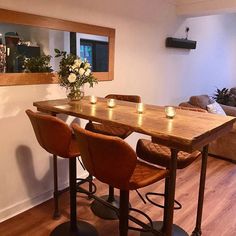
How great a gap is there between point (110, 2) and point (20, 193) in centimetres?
210

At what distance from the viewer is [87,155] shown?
1.42 meters

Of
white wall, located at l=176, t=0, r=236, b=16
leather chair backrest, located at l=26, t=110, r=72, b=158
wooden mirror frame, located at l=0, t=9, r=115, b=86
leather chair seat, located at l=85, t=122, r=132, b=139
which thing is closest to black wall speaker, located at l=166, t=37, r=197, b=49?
white wall, located at l=176, t=0, r=236, b=16

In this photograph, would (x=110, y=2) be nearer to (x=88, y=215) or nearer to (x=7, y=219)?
(x=88, y=215)

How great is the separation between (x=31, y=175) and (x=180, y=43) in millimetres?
2726

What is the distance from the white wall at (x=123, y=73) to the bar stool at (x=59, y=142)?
0.49m

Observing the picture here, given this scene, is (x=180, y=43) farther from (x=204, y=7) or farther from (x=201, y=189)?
(x=201, y=189)

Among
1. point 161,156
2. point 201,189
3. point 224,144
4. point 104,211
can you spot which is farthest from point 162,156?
point 224,144

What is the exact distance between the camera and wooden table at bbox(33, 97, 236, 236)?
1306 millimetres

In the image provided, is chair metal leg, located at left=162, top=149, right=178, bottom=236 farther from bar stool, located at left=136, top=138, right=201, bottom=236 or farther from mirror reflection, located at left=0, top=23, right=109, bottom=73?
mirror reflection, located at left=0, top=23, right=109, bottom=73

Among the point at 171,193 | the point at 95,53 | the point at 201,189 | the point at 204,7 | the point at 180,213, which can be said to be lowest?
the point at 180,213

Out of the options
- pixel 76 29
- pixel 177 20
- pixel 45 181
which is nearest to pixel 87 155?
pixel 45 181

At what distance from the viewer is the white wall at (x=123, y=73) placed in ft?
7.26

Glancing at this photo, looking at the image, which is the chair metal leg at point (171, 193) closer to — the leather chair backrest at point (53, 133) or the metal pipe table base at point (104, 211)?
the leather chair backrest at point (53, 133)

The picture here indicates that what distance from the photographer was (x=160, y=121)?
61.9 inches
